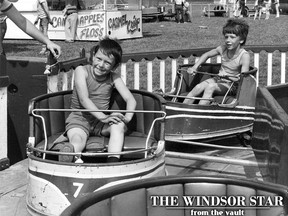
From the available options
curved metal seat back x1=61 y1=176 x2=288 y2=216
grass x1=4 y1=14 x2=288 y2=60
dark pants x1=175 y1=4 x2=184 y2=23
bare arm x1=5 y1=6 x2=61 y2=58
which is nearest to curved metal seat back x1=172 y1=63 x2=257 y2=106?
bare arm x1=5 y1=6 x2=61 y2=58

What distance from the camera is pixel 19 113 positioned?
19.3 ft

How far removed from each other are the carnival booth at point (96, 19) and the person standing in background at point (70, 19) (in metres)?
0.34

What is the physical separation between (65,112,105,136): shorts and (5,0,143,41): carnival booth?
14.5 m

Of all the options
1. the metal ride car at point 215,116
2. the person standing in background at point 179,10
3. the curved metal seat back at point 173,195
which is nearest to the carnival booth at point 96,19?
the person standing in background at point 179,10

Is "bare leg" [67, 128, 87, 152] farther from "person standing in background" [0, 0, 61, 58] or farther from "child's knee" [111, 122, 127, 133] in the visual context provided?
"person standing in background" [0, 0, 61, 58]

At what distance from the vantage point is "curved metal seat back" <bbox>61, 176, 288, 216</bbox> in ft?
7.02

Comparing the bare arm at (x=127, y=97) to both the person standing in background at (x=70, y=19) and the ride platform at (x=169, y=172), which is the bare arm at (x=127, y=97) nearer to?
the ride platform at (x=169, y=172)

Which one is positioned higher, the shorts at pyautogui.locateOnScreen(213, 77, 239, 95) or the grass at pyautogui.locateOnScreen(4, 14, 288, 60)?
the shorts at pyautogui.locateOnScreen(213, 77, 239, 95)

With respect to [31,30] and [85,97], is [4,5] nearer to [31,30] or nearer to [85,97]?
[31,30]

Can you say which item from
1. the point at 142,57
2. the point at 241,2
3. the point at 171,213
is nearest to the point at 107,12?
the point at 142,57

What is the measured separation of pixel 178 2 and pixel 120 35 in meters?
13.5

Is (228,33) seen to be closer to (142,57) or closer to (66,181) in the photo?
(142,57)

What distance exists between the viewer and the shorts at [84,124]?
171 inches

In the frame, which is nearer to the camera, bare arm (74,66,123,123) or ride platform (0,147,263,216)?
bare arm (74,66,123,123)
